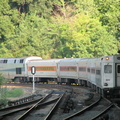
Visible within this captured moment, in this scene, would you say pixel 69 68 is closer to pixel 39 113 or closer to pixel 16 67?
pixel 16 67

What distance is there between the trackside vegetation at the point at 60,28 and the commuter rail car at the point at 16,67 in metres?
10.2

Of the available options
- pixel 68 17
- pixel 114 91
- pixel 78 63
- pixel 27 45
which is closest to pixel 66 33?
pixel 27 45

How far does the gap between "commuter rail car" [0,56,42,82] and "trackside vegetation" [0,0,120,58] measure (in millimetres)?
10222

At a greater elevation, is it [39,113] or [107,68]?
[107,68]

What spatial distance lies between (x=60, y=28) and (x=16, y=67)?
875 inches

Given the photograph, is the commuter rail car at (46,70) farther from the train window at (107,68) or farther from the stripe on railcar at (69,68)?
the train window at (107,68)

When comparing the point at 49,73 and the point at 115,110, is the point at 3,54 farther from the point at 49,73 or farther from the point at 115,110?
the point at 115,110

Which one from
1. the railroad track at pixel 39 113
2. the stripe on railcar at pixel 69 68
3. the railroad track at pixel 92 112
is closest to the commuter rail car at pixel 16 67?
the stripe on railcar at pixel 69 68

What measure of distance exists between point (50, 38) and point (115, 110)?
55.6m

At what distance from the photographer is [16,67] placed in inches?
1869

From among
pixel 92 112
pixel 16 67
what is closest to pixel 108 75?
pixel 92 112

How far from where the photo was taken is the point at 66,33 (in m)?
62.8

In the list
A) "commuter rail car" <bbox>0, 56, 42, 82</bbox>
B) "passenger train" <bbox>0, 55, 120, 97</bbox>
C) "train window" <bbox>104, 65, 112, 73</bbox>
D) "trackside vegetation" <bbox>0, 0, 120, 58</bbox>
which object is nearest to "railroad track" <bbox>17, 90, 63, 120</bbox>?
"train window" <bbox>104, 65, 112, 73</bbox>

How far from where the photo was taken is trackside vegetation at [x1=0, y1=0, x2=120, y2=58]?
55.8 metres
